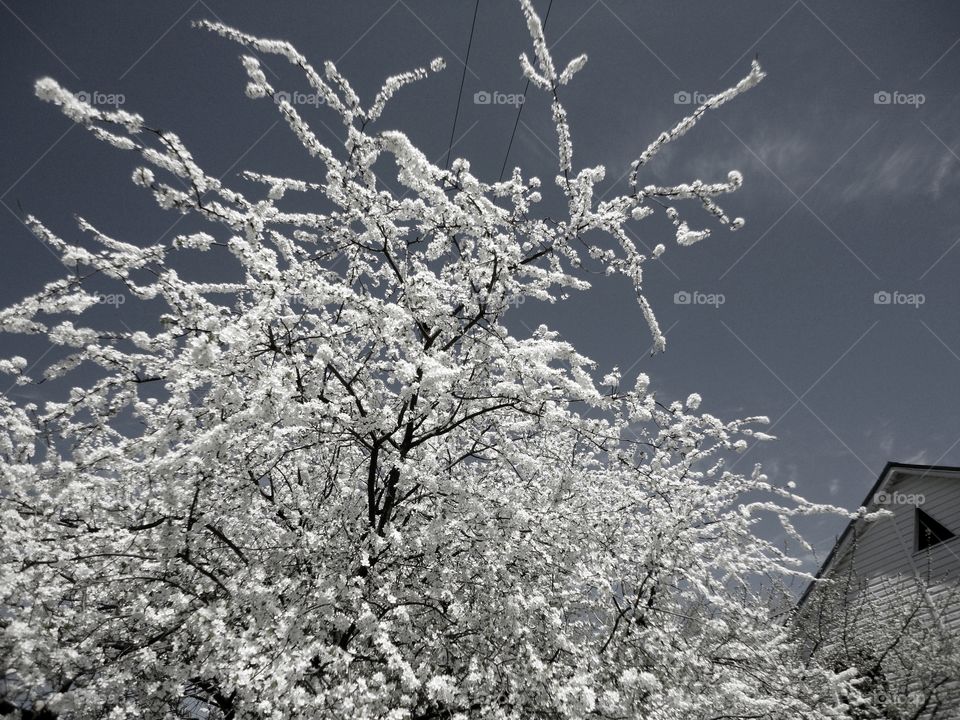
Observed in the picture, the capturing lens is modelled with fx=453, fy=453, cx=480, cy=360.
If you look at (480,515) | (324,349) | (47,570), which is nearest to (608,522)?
(480,515)

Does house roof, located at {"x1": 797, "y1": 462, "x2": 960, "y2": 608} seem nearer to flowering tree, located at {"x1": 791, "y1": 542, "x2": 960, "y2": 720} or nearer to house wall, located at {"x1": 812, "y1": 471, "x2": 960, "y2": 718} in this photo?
house wall, located at {"x1": 812, "y1": 471, "x2": 960, "y2": 718}

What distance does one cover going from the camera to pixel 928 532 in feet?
42.7

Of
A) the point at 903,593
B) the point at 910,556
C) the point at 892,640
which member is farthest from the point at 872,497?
the point at 892,640

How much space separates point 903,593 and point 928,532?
1891 millimetres

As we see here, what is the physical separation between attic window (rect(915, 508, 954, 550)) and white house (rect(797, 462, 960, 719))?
23 millimetres

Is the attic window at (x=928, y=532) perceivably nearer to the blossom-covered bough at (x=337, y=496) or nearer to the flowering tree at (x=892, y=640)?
the flowering tree at (x=892, y=640)

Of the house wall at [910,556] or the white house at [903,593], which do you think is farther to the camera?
the house wall at [910,556]

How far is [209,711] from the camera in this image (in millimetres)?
5398

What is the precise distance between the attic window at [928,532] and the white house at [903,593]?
2 centimetres

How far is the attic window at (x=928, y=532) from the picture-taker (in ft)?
42.8

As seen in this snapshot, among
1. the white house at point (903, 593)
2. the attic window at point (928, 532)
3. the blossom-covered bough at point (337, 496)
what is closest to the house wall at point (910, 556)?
the white house at point (903, 593)

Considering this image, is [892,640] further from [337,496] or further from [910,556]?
[337,496]

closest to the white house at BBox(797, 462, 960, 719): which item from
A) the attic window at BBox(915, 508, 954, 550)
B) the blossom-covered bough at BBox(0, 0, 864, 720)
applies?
the attic window at BBox(915, 508, 954, 550)

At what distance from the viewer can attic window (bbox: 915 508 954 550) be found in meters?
13.0
